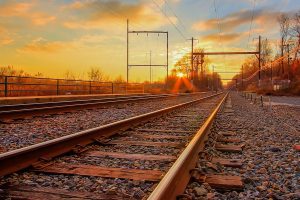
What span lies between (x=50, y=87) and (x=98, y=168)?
24424mm

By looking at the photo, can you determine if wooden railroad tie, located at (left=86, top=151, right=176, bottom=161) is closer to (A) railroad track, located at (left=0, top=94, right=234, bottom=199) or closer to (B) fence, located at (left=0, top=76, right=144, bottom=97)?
(A) railroad track, located at (left=0, top=94, right=234, bottom=199)

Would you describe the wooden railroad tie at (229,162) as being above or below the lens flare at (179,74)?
below

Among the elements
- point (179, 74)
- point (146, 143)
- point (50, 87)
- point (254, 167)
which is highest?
point (179, 74)

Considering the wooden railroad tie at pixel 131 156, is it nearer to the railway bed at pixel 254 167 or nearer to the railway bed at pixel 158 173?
the railway bed at pixel 158 173

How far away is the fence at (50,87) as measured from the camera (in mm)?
22131

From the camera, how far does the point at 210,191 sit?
4.00m

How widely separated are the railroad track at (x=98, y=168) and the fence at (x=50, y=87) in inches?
576

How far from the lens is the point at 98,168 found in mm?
4781

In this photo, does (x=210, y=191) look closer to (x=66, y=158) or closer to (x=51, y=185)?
(x=51, y=185)

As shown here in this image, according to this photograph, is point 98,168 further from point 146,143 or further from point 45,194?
point 146,143

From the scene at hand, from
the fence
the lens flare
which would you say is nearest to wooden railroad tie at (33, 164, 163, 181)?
the fence

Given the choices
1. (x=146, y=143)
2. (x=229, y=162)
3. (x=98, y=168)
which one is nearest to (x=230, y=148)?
(x=229, y=162)

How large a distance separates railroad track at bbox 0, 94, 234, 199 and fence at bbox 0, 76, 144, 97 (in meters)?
14.6

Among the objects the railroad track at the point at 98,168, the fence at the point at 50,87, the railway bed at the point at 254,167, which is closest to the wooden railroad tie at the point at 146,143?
the railroad track at the point at 98,168
